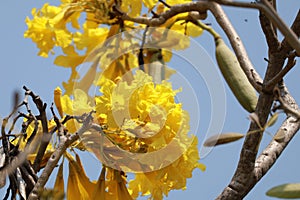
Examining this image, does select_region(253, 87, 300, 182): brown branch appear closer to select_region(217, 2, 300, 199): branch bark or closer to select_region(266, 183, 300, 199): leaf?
select_region(217, 2, 300, 199): branch bark

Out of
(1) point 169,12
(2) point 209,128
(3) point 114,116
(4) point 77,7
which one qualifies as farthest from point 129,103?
(4) point 77,7

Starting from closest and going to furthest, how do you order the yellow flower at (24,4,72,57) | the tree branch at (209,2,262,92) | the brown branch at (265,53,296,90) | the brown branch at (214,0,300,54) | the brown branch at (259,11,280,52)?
1. the brown branch at (214,0,300,54)
2. the brown branch at (265,53,296,90)
3. the brown branch at (259,11,280,52)
4. the tree branch at (209,2,262,92)
5. the yellow flower at (24,4,72,57)

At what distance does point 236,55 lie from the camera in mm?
1495

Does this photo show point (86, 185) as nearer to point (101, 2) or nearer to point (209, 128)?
point (209, 128)

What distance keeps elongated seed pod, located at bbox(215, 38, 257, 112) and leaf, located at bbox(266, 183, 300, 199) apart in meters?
0.41

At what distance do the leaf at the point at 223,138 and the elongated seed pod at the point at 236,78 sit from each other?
0.40m

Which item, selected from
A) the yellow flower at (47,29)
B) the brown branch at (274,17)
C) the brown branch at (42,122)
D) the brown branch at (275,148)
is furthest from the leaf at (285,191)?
the yellow flower at (47,29)

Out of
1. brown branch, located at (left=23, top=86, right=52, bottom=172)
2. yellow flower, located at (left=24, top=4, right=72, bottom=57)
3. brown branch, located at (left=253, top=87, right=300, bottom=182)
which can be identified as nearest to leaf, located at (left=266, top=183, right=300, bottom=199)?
brown branch, located at (left=253, top=87, right=300, bottom=182)

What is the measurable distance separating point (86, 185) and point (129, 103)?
0.66 ft

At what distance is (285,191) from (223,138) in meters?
0.11

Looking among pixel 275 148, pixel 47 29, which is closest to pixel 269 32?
pixel 275 148

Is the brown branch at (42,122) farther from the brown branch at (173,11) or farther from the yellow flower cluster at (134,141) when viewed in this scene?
the brown branch at (173,11)

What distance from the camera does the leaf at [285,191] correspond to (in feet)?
2.99

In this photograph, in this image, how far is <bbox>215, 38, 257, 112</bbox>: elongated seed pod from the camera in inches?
53.0
